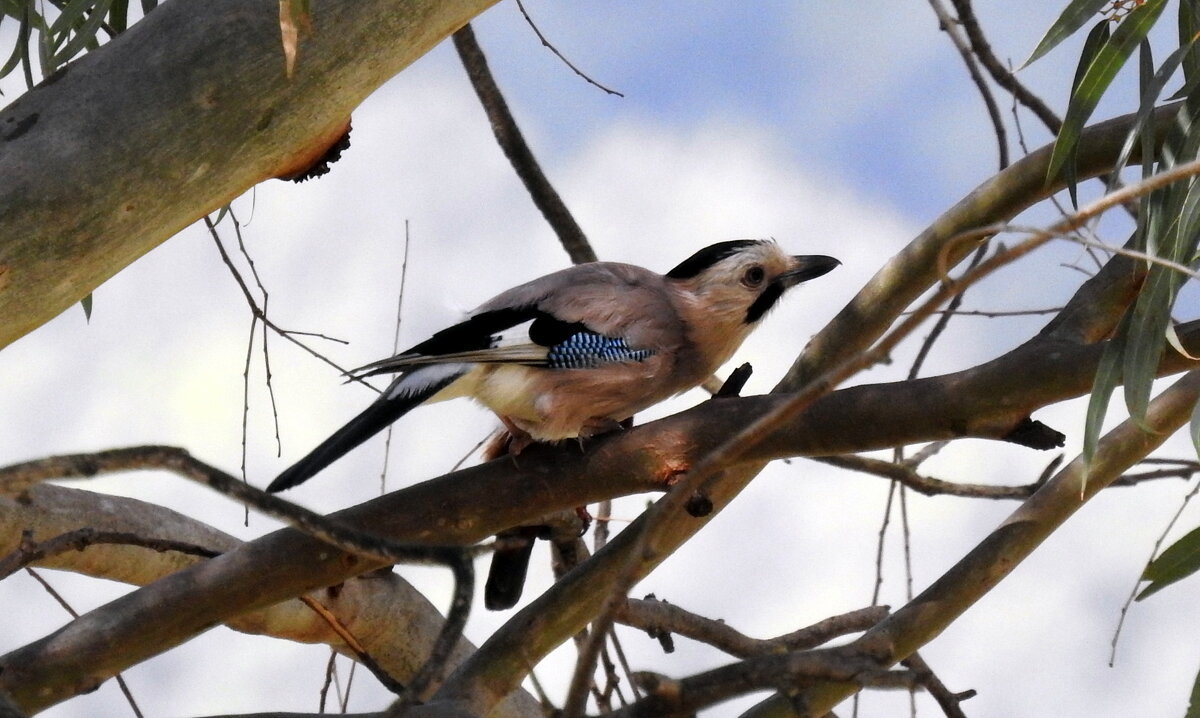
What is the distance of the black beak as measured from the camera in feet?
8.98

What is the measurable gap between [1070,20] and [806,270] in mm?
1042

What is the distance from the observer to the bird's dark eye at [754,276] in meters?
2.69

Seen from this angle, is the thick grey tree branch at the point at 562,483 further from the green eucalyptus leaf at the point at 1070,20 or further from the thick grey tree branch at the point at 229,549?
the thick grey tree branch at the point at 229,549

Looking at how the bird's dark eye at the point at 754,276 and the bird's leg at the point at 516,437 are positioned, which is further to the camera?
the bird's dark eye at the point at 754,276

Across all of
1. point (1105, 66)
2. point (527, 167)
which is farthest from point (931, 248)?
point (527, 167)

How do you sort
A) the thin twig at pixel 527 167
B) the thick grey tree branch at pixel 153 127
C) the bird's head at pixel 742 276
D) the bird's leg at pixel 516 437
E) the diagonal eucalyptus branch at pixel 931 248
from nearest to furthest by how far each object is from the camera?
the thick grey tree branch at pixel 153 127 → the diagonal eucalyptus branch at pixel 931 248 → the bird's leg at pixel 516 437 → the bird's head at pixel 742 276 → the thin twig at pixel 527 167

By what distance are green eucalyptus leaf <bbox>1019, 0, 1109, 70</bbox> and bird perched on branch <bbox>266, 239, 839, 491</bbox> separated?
3.09ft

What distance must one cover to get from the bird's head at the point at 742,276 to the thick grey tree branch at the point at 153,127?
3.21 ft

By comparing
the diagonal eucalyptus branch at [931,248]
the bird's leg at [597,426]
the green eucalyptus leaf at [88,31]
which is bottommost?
the diagonal eucalyptus branch at [931,248]

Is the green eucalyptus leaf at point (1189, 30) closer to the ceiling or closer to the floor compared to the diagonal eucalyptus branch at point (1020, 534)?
closer to the ceiling

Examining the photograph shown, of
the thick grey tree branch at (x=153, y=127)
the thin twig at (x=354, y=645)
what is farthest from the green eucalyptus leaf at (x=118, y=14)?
the thin twig at (x=354, y=645)

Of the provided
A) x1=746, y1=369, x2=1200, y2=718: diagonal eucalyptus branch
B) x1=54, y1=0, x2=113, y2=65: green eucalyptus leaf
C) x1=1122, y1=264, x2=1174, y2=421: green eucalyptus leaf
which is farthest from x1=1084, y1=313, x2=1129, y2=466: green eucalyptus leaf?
x1=54, y1=0, x2=113, y2=65: green eucalyptus leaf

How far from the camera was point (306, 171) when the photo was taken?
202 cm

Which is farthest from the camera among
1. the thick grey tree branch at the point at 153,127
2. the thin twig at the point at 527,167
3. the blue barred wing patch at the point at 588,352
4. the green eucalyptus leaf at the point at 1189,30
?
the thin twig at the point at 527,167
